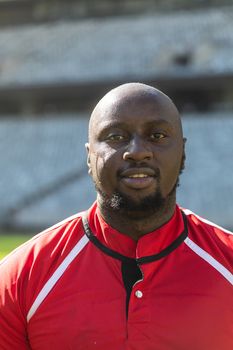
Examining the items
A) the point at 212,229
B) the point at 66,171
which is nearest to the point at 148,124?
the point at 212,229

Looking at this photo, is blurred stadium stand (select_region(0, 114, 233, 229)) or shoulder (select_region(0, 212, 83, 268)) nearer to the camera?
shoulder (select_region(0, 212, 83, 268))

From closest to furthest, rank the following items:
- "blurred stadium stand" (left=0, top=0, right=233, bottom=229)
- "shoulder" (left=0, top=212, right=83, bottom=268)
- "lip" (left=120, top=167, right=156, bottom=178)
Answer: "lip" (left=120, top=167, right=156, bottom=178) < "shoulder" (left=0, top=212, right=83, bottom=268) < "blurred stadium stand" (left=0, top=0, right=233, bottom=229)

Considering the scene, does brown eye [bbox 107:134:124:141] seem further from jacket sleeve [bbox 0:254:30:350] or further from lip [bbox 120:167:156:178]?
jacket sleeve [bbox 0:254:30:350]

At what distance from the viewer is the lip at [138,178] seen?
185 centimetres

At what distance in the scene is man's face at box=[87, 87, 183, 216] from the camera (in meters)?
1.87

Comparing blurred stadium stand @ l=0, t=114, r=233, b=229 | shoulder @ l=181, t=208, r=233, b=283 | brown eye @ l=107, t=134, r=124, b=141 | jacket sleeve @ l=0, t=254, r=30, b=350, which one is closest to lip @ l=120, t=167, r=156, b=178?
brown eye @ l=107, t=134, r=124, b=141

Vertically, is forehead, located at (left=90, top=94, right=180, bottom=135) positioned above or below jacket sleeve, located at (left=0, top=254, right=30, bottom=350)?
above

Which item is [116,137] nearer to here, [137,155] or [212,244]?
[137,155]

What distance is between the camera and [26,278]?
1.93 m

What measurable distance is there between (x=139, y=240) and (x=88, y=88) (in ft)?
77.1

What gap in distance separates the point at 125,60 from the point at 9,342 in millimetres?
24052

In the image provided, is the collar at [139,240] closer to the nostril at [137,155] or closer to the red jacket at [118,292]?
the red jacket at [118,292]

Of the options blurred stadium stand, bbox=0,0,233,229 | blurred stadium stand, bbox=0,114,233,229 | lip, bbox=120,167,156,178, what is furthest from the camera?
A: blurred stadium stand, bbox=0,0,233,229

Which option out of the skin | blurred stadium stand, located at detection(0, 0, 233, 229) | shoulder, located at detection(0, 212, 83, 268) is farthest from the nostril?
blurred stadium stand, located at detection(0, 0, 233, 229)
